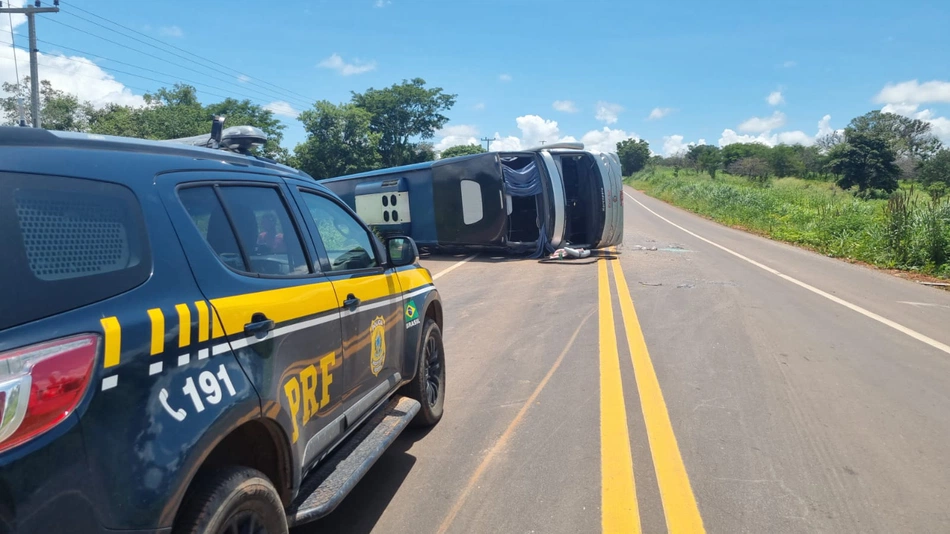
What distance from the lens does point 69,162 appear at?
222cm

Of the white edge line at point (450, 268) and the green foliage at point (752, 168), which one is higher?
the green foliage at point (752, 168)

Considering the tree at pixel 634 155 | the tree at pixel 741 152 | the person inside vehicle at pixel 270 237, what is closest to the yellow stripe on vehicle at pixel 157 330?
the person inside vehicle at pixel 270 237

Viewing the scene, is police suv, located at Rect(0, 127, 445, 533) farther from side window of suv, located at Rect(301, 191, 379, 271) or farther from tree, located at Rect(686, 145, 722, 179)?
tree, located at Rect(686, 145, 722, 179)

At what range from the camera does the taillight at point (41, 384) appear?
1730 millimetres

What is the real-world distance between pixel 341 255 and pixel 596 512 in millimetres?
2066

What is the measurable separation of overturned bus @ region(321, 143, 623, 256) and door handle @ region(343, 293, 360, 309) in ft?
40.4

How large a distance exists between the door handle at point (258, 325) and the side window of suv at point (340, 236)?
0.95m

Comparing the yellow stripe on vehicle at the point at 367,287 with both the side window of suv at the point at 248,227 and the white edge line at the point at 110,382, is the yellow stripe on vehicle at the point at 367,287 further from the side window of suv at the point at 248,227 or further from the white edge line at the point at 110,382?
the white edge line at the point at 110,382

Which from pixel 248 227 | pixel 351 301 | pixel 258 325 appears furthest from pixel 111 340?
pixel 351 301

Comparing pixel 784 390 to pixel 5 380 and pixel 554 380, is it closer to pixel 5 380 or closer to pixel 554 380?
pixel 554 380

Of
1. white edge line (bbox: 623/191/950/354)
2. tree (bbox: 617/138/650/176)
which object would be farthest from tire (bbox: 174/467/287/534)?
tree (bbox: 617/138/650/176)

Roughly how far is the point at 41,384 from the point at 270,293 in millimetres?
1102

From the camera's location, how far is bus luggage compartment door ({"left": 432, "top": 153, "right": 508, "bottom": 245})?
15781mm

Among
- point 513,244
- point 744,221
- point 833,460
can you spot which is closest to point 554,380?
point 833,460
